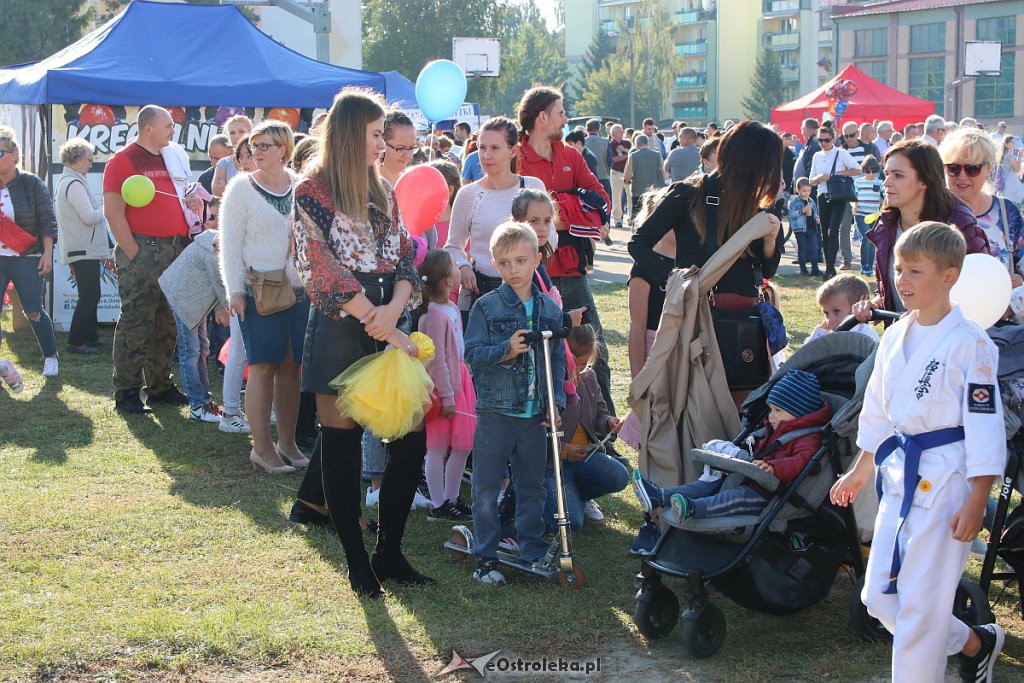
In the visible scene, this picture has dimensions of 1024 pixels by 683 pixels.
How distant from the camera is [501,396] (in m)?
4.62

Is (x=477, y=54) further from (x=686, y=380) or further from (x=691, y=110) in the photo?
(x=691, y=110)

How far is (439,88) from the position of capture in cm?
1312

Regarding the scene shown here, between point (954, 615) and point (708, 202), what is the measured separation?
1.90 metres

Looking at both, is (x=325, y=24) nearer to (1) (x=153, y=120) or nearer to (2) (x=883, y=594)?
(1) (x=153, y=120)

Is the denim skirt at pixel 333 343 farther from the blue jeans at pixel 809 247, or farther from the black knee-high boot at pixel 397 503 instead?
the blue jeans at pixel 809 247

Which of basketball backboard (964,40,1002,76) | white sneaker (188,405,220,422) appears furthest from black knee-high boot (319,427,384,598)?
basketball backboard (964,40,1002,76)

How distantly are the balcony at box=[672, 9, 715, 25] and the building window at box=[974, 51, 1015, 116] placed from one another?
37.6m

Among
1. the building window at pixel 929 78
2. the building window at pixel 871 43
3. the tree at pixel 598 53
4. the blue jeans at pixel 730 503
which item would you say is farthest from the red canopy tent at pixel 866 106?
the tree at pixel 598 53

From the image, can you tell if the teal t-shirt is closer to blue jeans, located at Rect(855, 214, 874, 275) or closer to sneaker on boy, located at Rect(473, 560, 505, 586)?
sneaker on boy, located at Rect(473, 560, 505, 586)

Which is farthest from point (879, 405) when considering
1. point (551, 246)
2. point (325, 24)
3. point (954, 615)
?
point (325, 24)

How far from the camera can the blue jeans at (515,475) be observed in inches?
184

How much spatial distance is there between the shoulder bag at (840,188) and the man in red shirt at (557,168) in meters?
9.16

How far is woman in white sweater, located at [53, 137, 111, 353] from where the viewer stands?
9.73 m

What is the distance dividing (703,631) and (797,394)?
0.97 metres
